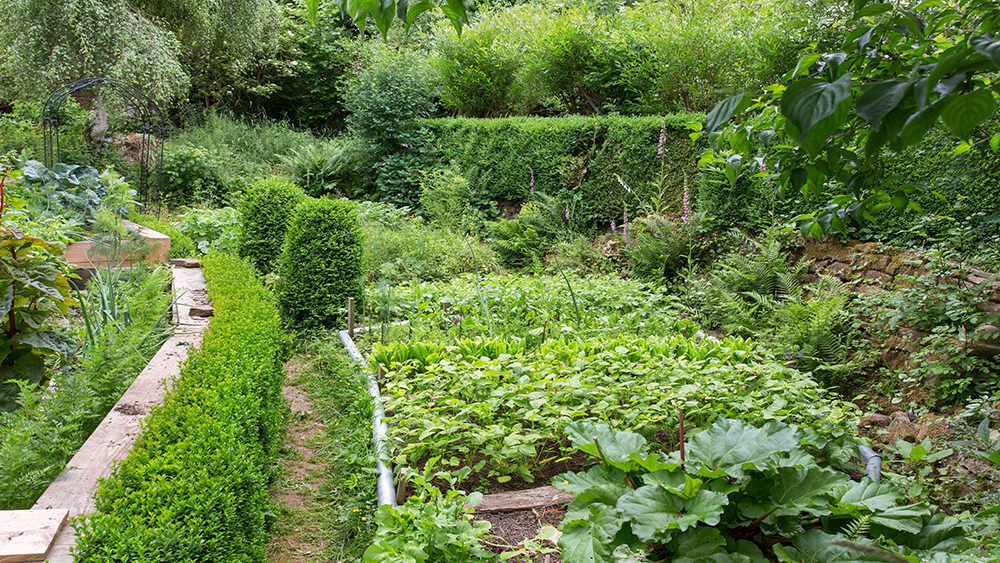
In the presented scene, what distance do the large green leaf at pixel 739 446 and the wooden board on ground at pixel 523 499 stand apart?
75cm

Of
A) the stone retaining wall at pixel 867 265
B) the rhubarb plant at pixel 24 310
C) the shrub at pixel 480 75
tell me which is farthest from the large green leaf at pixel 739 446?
the shrub at pixel 480 75

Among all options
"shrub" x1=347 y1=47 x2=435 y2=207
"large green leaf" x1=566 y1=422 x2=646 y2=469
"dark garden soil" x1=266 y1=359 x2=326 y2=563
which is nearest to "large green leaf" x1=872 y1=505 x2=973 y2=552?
"large green leaf" x1=566 y1=422 x2=646 y2=469

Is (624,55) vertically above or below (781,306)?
above

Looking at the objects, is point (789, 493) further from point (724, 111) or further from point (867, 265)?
point (867, 265)

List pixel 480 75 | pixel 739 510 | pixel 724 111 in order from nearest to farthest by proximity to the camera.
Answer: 1. pixel 724 111
2. pixel 739 510
3. pixel 480 75

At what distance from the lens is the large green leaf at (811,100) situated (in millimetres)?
838

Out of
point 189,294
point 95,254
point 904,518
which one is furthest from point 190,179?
point 904,518

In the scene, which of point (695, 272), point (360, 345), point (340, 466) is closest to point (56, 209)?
point (360, 345)

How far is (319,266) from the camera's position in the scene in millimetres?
5309

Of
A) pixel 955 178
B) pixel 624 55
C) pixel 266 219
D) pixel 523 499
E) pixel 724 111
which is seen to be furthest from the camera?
pixel 624 55

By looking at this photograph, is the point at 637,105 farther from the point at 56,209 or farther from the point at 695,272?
the point at 56,209

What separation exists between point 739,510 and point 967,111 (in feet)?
4.95

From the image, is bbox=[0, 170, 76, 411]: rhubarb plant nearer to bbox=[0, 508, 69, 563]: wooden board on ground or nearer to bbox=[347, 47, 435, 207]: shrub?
bbox=[0, 508, 69, 563]: wooden board on ground

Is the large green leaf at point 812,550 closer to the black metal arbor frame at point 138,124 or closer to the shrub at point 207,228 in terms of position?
the shrub at point 207,228
